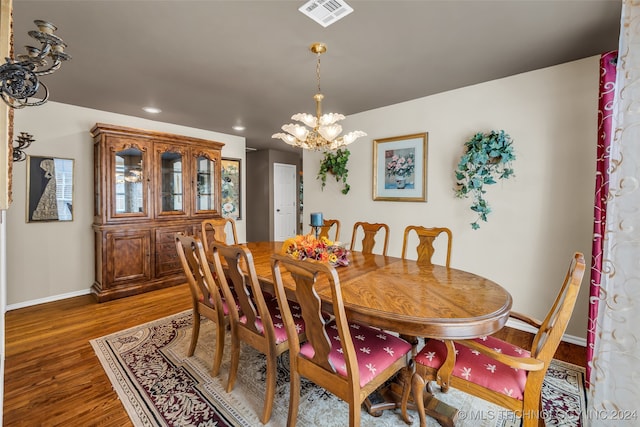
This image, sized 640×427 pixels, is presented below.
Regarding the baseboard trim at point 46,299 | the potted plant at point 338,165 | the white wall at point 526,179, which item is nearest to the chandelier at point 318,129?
the white wall at point 526,179

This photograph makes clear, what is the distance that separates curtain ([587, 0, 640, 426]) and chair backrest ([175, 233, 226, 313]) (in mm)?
2144

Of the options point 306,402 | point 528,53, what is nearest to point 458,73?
point 528,53

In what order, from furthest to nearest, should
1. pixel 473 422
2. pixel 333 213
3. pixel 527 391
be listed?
1. pixel 333 213
2. pixel 473 422
3. pixel 527 391

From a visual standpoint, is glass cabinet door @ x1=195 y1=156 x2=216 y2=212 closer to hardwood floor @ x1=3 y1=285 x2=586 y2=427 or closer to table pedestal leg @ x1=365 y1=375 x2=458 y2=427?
hardwood floor @ x1=3 y1=285 x2=586 y2=427

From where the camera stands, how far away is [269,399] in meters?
1.66

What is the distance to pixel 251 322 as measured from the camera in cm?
176

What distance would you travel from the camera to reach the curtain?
1.30 meters

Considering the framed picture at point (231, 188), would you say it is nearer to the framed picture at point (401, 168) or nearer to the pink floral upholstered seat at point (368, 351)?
the framed picture at point (401, 168)

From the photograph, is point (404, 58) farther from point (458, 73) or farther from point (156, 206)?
point (156, 206)

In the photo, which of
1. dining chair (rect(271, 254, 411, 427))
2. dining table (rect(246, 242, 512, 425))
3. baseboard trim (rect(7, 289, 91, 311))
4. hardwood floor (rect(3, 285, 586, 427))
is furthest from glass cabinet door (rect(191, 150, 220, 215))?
dining chair (rect(271, 254, 411, 427))

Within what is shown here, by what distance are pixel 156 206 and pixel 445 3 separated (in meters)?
3.85

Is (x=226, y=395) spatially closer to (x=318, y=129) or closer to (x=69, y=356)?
(x=69, y=356)

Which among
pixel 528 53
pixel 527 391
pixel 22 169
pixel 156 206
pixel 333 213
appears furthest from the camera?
pixel 333 213

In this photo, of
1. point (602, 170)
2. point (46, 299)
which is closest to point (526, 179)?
point (602, 170)
